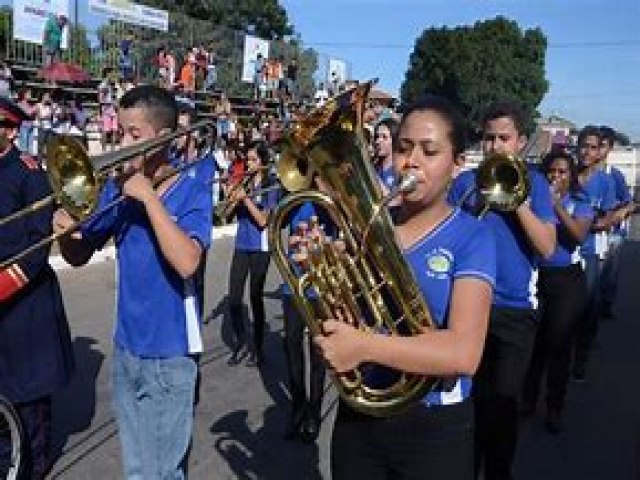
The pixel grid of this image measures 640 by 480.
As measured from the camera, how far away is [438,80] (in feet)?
235

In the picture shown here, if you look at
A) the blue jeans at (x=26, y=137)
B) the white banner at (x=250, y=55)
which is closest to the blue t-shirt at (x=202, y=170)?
the blue jeans at (x=26, y=137)

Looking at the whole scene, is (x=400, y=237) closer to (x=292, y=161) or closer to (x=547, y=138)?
(x=292, y=161)

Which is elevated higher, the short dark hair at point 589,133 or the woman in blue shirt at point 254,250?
the short dark hair at point 589,133

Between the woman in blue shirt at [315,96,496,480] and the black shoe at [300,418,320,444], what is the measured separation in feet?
9.07

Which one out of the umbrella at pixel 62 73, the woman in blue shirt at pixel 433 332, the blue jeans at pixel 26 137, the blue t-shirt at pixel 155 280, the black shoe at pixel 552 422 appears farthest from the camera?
the umbrella at pixel 62 73

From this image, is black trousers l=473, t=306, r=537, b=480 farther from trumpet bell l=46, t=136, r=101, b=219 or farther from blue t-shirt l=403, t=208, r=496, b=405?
trumpet bell l=46, t=136, r=101, b=219

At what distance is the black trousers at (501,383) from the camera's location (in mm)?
4367

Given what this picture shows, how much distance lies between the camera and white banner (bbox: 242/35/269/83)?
25984 millimetres

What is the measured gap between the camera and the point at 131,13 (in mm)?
19969

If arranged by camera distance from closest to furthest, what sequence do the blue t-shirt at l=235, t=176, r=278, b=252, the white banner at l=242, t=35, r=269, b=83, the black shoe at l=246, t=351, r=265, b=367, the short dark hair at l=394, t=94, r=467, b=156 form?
the short dark hair at l=394, t=94, r=467, b=156
the blue t-shirt at l=235, t=176, r=278, b=252
the black shoe at l=246, t=351, r=265, b=367
the white banner at l=242, t=35, r=269, b=83

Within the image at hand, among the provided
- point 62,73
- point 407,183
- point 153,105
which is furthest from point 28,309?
point 62,73

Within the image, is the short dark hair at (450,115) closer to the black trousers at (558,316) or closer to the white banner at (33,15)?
the black trousers at (558,316)

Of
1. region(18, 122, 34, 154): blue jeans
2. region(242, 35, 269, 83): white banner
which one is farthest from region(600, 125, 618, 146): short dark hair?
region(242, 35, 269, 83): white banner

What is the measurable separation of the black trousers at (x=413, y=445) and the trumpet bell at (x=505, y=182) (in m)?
1.66
